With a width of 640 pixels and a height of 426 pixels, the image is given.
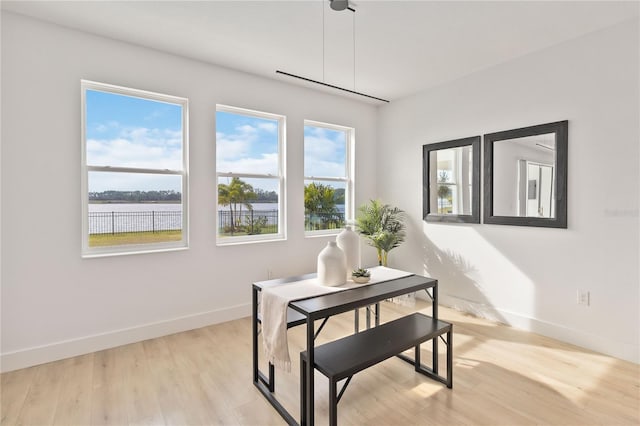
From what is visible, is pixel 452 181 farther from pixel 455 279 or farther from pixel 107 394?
pixel 107 394

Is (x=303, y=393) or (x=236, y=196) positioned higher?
(x=236, y=196)

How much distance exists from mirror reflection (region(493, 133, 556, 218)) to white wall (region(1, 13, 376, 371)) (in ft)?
8.90

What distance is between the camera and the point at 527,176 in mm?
3350

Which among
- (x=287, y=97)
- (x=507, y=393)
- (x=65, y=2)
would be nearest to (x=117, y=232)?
(x=65, y=2)

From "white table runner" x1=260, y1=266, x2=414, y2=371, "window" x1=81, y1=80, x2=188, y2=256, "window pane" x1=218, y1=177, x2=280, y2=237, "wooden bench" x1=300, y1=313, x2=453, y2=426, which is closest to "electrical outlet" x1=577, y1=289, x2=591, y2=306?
"wooden bench" x1=300, y1=313, x2=453, y2=426

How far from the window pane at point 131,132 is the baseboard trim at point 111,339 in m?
1.55

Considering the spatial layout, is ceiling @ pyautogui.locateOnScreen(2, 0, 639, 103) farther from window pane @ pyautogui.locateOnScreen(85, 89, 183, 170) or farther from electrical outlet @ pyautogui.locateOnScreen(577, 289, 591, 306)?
electrical outlet @ pyautogui.locateOnScreen(577, 289, 591, 306)

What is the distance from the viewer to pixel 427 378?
8.08ft

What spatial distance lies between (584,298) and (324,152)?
3.25 meters

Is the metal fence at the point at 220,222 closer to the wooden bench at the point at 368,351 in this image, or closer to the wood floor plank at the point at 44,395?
the wood floor plank at the point at 44,395

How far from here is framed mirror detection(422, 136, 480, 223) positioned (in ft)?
12.5

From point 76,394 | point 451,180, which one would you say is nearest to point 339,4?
point 451,180

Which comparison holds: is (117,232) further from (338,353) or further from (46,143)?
(338,353)

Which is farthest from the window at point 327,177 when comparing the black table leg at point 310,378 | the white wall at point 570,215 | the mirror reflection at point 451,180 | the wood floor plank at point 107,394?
the black table leg at point 310,378
